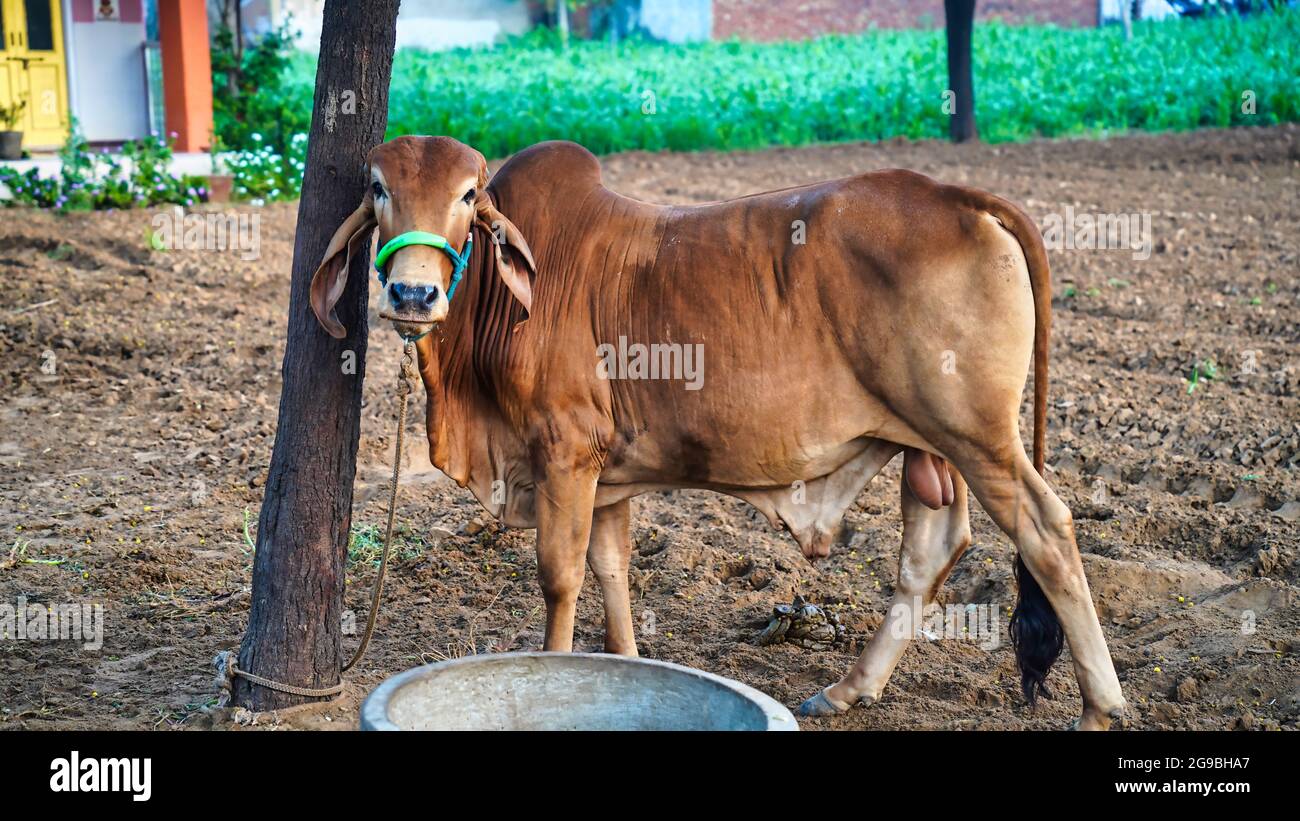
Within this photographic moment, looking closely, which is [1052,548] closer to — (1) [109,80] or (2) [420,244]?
(2) [420,244]

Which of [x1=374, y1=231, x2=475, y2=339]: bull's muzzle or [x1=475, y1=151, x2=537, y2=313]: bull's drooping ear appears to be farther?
[x1=475, y1=151, x2=537, y2=313]: bull's drooping ear

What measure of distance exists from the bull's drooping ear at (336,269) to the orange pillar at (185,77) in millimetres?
10898

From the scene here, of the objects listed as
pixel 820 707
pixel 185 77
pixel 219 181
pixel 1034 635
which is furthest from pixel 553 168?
pixel 185 77

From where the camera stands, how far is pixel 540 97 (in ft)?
70.7

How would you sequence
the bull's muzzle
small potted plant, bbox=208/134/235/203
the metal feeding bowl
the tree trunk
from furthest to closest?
1. small potted plant, bbox=208/134/235/203
2. the tree trunk
3. the bull's muzzle
4. the metal feeding bowl

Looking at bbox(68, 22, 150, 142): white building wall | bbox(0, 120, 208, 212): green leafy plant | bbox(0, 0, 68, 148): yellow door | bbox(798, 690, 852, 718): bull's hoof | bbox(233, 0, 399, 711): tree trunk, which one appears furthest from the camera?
bbox(68, 22, 150, 142): white building wall

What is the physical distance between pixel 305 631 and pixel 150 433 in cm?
338

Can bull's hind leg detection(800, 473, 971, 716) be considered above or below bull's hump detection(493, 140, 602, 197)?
below

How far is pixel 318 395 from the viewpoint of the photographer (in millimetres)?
4090

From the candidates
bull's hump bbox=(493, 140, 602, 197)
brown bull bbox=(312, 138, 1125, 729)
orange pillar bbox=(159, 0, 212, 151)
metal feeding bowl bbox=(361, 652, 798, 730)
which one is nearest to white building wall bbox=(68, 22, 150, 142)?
orange pillar bbox=(159, 0, 212, 151)

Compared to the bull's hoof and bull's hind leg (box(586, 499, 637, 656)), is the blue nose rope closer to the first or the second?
bull's hind leg (box(586, 499, 637, 656))

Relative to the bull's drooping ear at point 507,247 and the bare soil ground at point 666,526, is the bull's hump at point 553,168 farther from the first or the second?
the bare soil ground at point 666,526

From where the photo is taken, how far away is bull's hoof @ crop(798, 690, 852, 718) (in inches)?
171

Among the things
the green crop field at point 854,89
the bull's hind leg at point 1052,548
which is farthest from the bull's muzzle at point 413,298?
the green crop field at point 854,89
